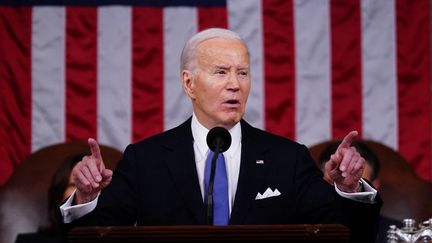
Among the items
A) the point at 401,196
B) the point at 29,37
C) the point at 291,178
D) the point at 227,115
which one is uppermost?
the point at 29,37

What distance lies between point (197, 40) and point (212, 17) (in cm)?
211

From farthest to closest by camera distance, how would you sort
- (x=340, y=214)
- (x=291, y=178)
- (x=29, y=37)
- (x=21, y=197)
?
(x=29, y=37), (x=21, y=197), (x=291, y=178), (x=340, y=214)

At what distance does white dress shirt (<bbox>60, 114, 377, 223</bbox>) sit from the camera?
10.1 ft

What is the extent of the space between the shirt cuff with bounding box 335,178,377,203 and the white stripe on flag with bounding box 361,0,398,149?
2.44 meters

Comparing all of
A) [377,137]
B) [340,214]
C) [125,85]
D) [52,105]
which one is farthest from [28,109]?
[340,214]

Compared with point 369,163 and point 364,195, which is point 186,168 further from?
point 369,163

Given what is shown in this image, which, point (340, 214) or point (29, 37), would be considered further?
point (29, 37)

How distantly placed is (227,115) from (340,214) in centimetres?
53

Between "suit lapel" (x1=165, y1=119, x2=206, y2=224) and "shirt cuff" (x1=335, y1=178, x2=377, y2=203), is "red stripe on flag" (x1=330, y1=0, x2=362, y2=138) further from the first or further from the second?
"shirt cuff" (x1=335, y1=178, x2=377, y2=203)

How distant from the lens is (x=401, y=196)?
4934 millimetres

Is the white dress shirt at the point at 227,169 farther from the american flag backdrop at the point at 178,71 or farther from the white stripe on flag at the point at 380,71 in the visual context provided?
the white stripe on flag at the point at 380,71

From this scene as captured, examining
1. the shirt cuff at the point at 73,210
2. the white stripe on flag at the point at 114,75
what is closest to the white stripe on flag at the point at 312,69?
the white stripe on flag at the point at 114,75

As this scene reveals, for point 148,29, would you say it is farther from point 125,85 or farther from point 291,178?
point 291,178

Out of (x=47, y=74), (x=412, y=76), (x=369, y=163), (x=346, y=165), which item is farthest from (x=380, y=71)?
(x=346, y=165)
